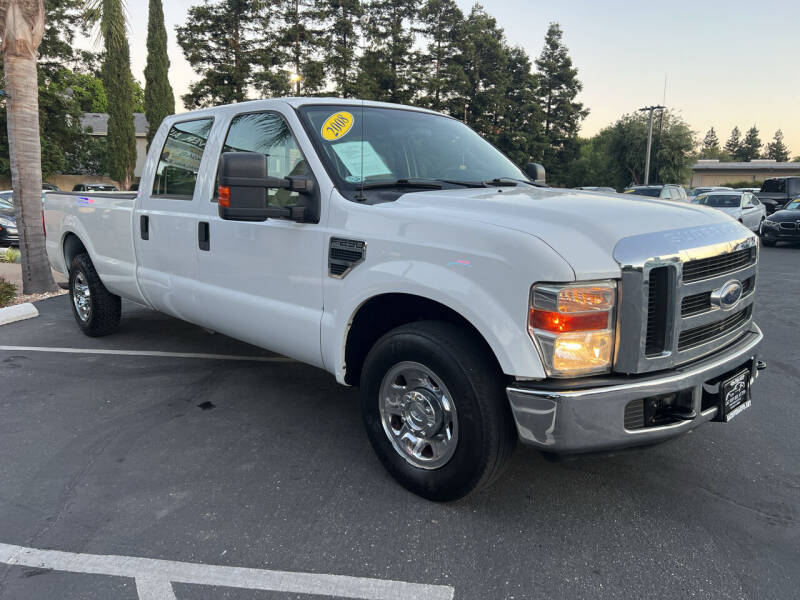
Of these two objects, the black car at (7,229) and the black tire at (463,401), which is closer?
the black tire at (463,401)

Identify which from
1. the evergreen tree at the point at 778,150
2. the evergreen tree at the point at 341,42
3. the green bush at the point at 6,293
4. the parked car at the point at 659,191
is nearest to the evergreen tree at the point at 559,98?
the evergreen tree at the point at 341,42

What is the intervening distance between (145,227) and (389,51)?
36719 mm

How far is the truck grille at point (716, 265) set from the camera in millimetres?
2586

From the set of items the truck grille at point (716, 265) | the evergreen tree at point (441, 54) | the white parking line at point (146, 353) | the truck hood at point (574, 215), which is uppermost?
the evergreen tree at point (441, 54)

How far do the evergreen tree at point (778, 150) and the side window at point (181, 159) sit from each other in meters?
143

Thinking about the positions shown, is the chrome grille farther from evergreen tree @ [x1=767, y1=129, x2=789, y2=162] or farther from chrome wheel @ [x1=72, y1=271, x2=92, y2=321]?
evergreen tree @ [x1=767, y1=129, x2=789, y2=162]

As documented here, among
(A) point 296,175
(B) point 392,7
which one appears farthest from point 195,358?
(B) point 392,7

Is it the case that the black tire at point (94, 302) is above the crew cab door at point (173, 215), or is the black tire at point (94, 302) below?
below

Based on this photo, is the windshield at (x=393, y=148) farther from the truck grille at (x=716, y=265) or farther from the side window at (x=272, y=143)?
the truck grille at (x=716, y=265)

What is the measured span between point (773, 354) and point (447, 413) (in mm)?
4223

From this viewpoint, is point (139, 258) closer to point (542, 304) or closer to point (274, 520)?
point (274, 520)

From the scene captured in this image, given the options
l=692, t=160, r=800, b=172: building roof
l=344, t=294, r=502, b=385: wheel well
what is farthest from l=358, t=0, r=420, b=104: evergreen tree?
l=692, t=160, r=800, b=172: building roof

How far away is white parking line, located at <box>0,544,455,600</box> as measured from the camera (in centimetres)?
233

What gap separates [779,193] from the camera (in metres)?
24.9
